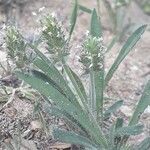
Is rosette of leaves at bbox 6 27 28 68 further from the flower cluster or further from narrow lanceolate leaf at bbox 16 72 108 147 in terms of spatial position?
the flower cluster

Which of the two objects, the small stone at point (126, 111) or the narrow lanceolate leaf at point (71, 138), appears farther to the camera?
the small stone at point (126, 111)

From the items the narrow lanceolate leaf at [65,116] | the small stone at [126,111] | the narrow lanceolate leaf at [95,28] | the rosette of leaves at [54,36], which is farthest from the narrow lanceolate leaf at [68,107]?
the small stone at [126,111]

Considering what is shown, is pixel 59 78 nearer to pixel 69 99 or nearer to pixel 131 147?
pixel 69 99

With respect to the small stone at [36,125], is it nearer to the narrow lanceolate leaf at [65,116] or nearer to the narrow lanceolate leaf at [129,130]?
the narrow lanceolate leaf at [65,116]

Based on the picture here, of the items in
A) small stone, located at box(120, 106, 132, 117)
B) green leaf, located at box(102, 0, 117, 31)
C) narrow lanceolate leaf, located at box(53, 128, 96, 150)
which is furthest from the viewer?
green leaf, located at box(102, 0, 117, 31)

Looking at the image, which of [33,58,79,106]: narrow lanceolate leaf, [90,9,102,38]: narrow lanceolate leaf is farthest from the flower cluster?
[90,9,102,38]: narrow lanceolate leaf

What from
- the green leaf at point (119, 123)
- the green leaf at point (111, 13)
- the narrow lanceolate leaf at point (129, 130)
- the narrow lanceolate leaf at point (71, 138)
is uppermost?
the green leaf at point (111, 13)

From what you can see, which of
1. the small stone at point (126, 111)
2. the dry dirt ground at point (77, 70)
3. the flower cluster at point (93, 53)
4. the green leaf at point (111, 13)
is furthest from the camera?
the green leaf at point (111, 13)

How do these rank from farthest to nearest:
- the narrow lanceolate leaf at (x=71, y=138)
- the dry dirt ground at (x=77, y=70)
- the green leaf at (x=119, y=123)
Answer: the dry dirt ground at (x=77, y=70), the green leaf at (x=119, y=123), the narrow lanceolate leaf at (x=71, y=138)
